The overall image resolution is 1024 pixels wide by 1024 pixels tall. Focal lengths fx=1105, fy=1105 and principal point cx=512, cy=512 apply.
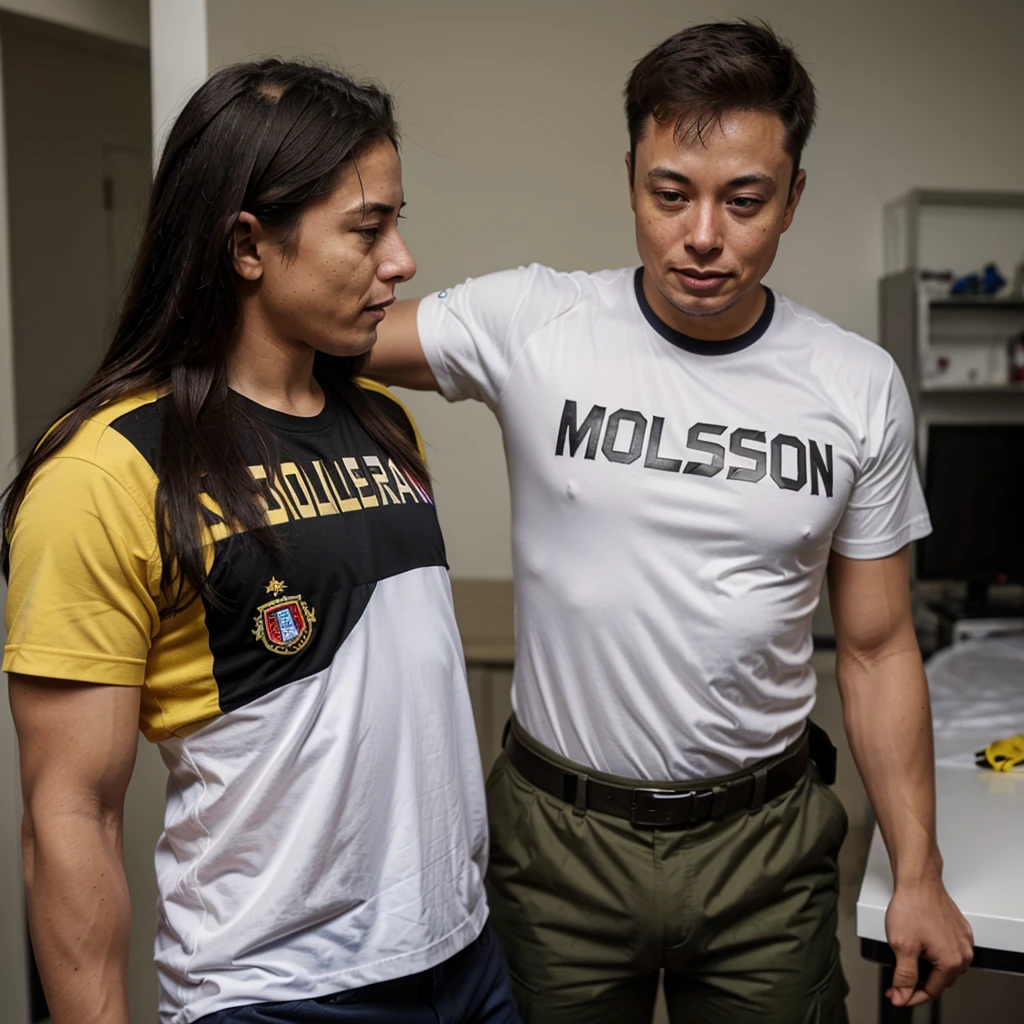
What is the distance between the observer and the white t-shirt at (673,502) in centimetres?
136

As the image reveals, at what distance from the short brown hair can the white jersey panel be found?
66cm

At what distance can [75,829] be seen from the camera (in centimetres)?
93

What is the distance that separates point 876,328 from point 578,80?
1.53 m

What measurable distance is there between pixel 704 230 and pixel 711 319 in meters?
0.14

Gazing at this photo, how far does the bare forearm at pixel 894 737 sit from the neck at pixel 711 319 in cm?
47

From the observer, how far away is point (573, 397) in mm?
1408

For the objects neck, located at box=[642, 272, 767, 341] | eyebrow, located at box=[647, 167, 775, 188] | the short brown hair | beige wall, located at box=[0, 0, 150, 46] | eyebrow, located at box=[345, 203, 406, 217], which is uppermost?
beige wall, located at box=[0, 0, 150, 46]

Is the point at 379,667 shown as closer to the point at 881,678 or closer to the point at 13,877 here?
the point at 881,678

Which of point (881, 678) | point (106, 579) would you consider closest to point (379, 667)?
point (106, 579)

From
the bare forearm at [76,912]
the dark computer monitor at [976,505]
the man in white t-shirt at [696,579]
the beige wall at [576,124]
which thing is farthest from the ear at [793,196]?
the beige wall at [576,124]

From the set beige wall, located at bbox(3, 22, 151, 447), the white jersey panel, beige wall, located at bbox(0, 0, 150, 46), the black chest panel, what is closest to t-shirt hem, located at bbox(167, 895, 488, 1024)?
the white jersey panel

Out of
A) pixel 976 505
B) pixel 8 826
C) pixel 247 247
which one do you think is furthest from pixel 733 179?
pixel 976 505

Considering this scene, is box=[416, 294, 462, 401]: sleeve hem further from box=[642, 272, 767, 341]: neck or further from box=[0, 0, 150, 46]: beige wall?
box=[0, 0, 150, 46]: beige wall

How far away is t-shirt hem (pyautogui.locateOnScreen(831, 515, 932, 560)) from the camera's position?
1.42 m
